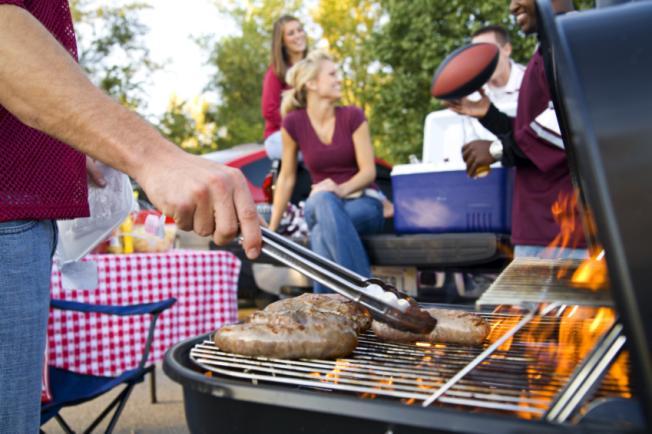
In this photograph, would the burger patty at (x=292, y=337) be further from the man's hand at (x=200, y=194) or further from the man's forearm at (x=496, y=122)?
the man's forearm at (x=496, y=122)

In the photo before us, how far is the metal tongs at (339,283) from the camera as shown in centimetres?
124

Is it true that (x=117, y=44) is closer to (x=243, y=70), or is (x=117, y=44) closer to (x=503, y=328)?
(x=243, y=70)

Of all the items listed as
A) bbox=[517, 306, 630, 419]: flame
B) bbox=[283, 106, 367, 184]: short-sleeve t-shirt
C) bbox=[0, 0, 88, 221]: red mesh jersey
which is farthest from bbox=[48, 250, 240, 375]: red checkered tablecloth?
bbox=[517, 306, 630, 419]: flame

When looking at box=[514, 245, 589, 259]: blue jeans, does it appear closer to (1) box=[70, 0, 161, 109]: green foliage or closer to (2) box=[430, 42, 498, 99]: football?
(2) box=[430, 42, 498, 99]: football

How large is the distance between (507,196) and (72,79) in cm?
309

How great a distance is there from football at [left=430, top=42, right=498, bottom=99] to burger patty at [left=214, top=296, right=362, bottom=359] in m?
1.30

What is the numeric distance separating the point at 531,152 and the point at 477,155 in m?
0.28

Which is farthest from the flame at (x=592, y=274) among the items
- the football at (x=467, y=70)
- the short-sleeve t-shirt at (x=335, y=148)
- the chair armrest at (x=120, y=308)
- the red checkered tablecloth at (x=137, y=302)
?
the short-sleeve t-shirt at (x=335, y=148)

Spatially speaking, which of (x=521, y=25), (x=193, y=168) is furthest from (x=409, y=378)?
(x=521, y=25)

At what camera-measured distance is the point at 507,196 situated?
12.5 ft

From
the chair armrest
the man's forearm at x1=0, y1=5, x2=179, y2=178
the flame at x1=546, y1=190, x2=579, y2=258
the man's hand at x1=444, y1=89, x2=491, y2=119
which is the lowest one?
the chair armrest

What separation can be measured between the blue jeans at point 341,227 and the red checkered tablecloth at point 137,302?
0.62 m

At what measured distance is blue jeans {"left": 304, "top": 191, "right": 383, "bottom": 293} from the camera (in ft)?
13.4

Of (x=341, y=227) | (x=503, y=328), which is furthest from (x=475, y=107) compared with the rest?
(x=503, y=328)
